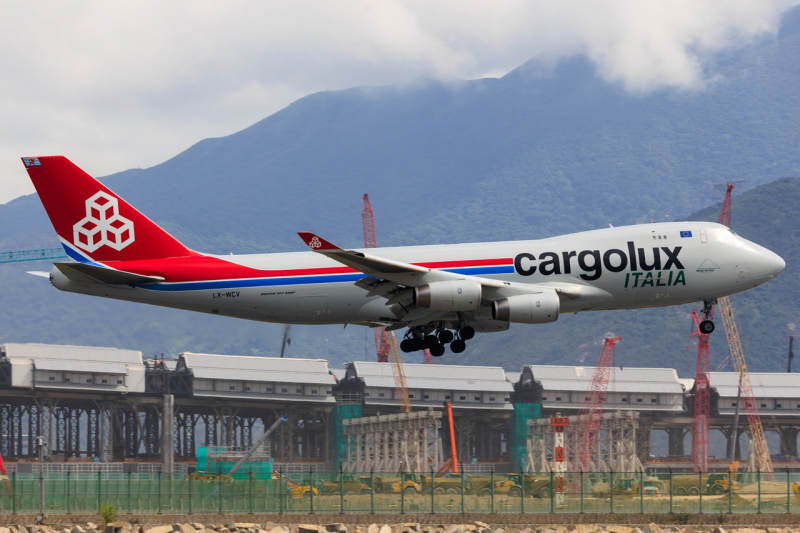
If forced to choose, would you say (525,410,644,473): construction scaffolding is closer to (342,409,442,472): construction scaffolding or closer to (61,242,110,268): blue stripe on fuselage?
(342,409,442,472): construction scaffolding

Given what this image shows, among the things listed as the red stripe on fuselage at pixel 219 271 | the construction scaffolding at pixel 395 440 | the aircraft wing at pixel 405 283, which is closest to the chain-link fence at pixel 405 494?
the aircraft wing at pixel 405 283

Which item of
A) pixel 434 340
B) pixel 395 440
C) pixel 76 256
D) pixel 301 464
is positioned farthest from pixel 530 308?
pixel 301 464

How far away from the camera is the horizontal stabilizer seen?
46312 mm

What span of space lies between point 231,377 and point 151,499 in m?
141

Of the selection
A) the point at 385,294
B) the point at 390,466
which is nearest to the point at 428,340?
the point at 385,294

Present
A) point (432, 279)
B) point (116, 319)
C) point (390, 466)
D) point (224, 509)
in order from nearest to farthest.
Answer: point (432, 279), point (224, 509), point (390, 466), point (116, 319)

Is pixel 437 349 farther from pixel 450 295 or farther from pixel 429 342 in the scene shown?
pixel 450 295

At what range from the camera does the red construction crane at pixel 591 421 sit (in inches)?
6983

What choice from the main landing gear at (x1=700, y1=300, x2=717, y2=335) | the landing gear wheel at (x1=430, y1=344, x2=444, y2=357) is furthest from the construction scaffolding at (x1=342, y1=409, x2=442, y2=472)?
the main landing gear at (x1=700, y1=300, x2=717, y2=335)

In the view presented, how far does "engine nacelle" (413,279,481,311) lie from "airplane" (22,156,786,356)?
0.43m

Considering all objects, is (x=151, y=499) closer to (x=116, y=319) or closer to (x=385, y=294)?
(x=385, y=294)

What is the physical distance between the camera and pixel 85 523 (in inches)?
2020

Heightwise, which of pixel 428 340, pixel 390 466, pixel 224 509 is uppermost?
pixel 428 340

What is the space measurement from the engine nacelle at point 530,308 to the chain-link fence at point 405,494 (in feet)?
31.3
